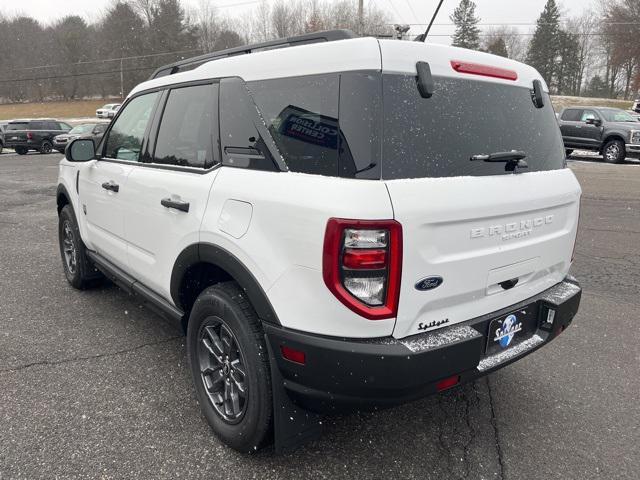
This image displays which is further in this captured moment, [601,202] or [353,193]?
[601,202]

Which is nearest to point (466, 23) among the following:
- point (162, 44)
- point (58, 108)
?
point (162, 44)

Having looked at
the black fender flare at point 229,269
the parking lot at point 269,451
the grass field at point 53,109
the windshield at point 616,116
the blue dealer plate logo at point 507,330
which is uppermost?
the grass field at point 53,109

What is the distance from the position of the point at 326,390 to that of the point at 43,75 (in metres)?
75.6

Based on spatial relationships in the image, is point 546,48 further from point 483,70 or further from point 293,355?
point 293,355

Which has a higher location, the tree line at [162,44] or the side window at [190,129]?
the tree line at [162,44]

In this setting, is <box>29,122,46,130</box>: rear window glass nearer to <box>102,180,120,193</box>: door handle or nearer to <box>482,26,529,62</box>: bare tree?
<box>102,180,120,193</box>: door handle

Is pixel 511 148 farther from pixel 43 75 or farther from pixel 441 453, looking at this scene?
pixel 43 75

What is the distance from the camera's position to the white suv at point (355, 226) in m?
1.87

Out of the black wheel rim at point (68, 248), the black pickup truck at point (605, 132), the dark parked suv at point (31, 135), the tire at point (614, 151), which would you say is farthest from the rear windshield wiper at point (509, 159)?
the dark parked suv at point (31, 135)

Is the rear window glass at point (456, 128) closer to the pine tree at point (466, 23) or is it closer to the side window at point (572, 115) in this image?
the side window at point (572, 115)

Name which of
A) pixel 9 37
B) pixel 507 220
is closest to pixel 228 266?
pixel 507 220

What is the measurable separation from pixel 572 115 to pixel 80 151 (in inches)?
722

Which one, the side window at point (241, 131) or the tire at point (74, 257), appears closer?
the side window at point (241, 131)

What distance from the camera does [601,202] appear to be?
952cm
